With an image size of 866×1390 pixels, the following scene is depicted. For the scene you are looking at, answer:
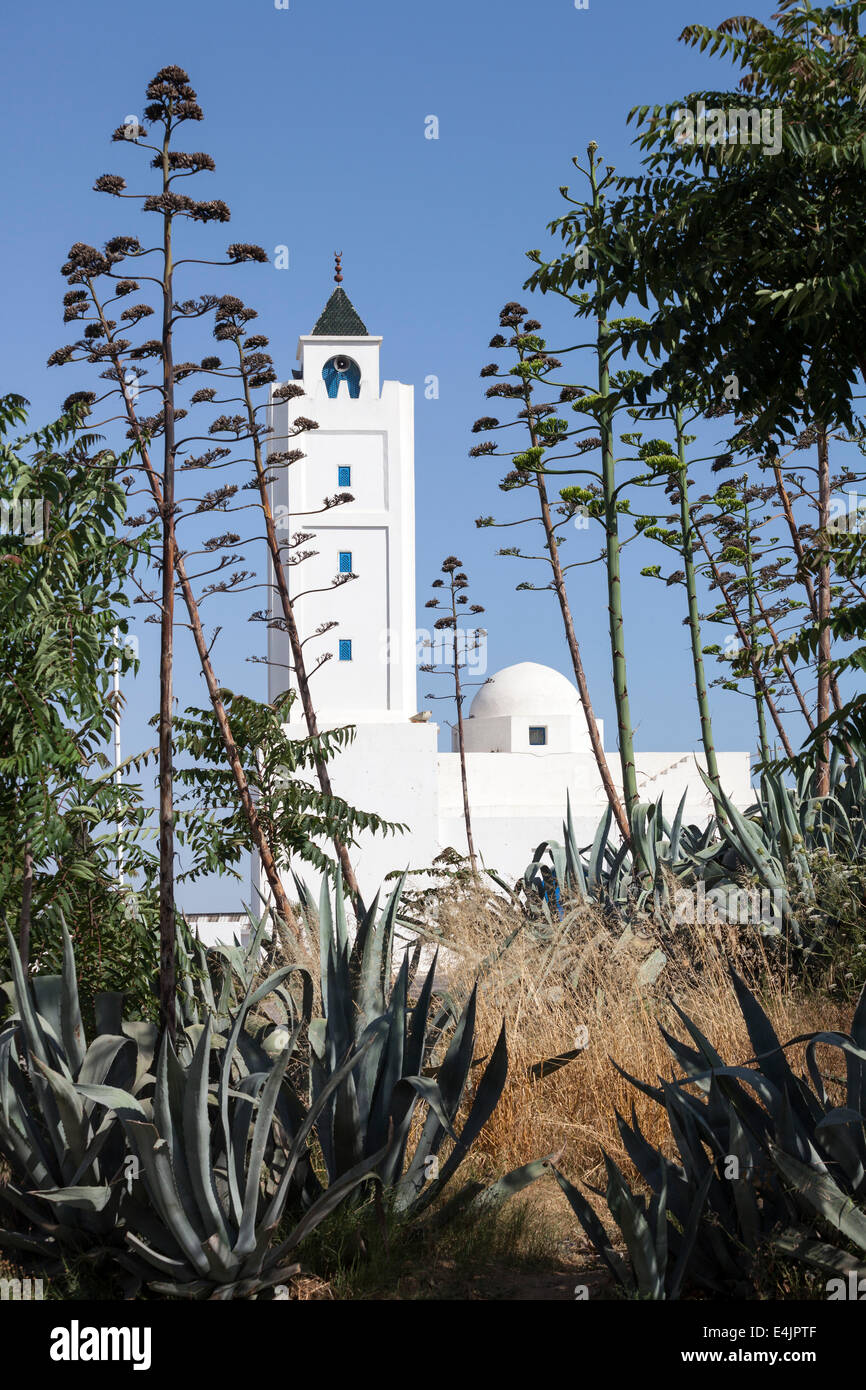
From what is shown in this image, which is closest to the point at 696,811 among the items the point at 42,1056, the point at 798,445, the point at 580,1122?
the point at 798,445

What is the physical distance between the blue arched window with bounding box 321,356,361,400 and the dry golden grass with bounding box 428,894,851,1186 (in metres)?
19.6

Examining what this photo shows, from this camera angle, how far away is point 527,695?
1155 inches

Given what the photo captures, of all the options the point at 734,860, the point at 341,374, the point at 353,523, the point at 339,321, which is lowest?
the point at 734,860

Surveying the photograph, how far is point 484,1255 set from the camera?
10.9 ft

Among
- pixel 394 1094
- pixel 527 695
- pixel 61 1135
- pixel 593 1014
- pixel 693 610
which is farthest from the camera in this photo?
pixel 527 695

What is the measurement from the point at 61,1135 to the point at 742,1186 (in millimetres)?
1872

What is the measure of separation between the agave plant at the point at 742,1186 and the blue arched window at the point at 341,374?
22888 mm

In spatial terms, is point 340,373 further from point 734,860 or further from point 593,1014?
point 593,1014

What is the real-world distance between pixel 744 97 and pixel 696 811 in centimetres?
1924

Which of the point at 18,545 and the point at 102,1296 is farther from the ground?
the point at 18,545

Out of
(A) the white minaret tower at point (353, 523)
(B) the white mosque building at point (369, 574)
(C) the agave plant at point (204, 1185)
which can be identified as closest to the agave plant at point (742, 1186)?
(C) the agave plant at point (204, 1185)

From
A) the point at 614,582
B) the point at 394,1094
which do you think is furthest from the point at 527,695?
the point at 394,1094

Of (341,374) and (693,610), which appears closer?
(693,610)
